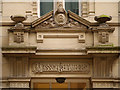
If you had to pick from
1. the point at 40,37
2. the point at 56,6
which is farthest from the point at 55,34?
the point at 56,6

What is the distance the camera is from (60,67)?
1060 cm

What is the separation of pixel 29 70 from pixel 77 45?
210cm

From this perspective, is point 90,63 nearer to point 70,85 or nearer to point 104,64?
point 104,64

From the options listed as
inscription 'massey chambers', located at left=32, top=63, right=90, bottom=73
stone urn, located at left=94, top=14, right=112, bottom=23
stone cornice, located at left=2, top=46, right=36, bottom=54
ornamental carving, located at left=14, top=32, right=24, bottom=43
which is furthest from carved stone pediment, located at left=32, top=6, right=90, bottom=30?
inscription 'massey chambers', located at left=32, top=63, right=90, bottom=73

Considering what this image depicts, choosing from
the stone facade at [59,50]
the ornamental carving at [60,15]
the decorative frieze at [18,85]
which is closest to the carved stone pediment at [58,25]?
the stone facade at [59,50]

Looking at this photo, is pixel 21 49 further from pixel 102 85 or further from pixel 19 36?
pixel 102 85

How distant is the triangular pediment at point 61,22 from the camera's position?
1063cm

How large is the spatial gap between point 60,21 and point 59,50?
1.14 meters

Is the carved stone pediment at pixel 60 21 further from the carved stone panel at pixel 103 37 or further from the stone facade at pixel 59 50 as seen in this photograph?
the carved stone panel at pixel 103 37

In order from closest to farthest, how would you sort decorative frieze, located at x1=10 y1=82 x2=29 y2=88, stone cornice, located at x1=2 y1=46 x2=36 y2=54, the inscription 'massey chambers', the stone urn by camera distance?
1. stone cornice, located at x1=2 y1=46 x2=36 y2=54
2. decorative frieze, located at x1=10 y1=82 x2=29 y2=88
3. the stone urn
4. the inscription 'massey chambers'

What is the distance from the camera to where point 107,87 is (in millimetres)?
10375

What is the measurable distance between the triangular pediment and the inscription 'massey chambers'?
148 centimetres

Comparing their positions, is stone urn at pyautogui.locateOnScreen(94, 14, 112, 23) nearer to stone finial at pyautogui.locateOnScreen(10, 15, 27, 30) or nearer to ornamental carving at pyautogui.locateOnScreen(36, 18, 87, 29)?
ornamental carving at pyautogui.locateOnScreen(36, 18, 87, 29)

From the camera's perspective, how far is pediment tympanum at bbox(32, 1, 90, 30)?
10625mm
